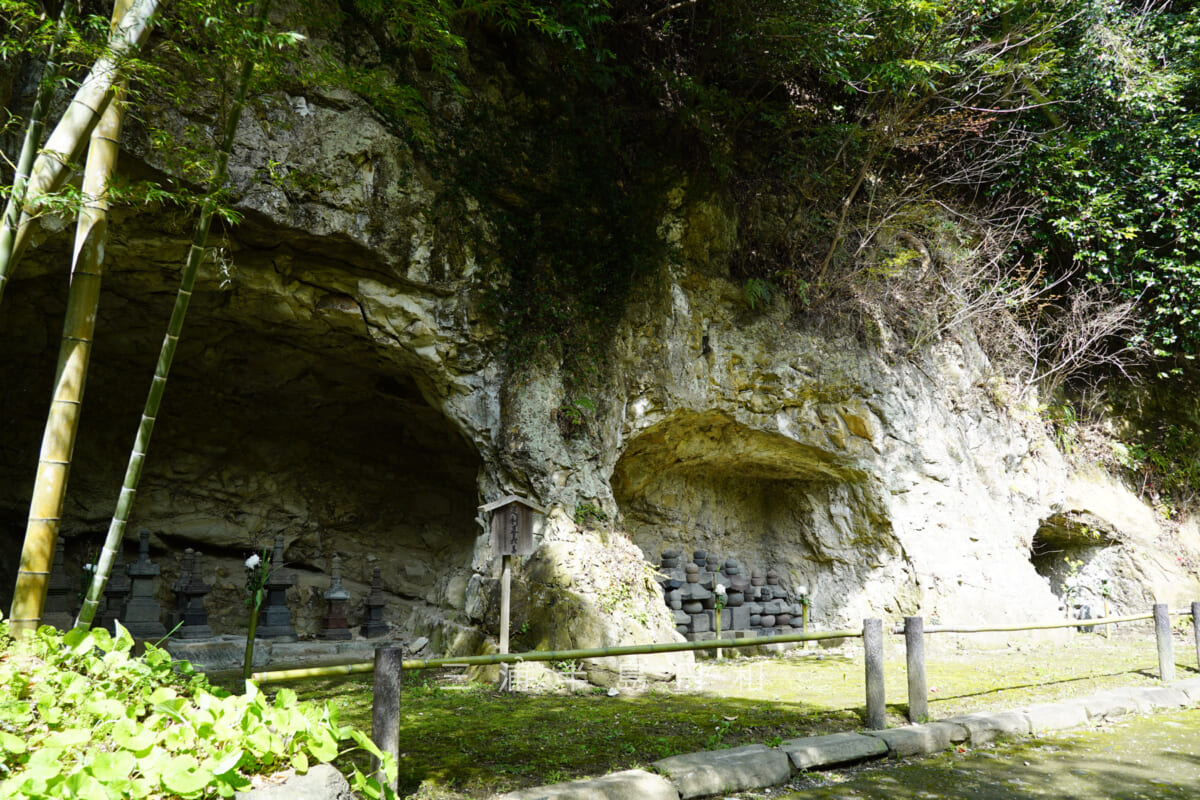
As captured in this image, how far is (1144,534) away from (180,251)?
1326 cm

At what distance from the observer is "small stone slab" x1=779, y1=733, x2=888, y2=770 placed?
3.70 meters

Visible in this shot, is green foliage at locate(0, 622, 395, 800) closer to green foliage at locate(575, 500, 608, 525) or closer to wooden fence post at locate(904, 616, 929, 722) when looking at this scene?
wooden fence post at locate(904, 616, 929, 722)

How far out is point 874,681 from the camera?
4.37 metres

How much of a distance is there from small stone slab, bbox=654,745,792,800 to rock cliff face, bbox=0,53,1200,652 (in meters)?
2.45

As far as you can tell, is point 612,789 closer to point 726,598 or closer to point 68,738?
point 68,738

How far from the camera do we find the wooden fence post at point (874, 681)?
4355mm

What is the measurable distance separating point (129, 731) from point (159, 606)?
21.1 ft

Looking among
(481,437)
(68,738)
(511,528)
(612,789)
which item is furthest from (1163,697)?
(68,738)

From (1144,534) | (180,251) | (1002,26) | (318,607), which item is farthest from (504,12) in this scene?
(1144,534)

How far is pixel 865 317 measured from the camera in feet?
31.3

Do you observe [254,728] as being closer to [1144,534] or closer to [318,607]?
[318,607]

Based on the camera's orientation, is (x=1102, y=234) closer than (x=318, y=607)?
No

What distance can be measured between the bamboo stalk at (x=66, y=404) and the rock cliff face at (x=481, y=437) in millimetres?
2317

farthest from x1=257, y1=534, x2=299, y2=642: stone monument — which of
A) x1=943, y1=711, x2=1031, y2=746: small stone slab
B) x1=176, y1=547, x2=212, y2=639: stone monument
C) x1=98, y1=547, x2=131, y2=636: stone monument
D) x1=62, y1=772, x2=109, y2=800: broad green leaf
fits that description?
x1=943, y1=711, x2=1031, y2=746: small stone slab
